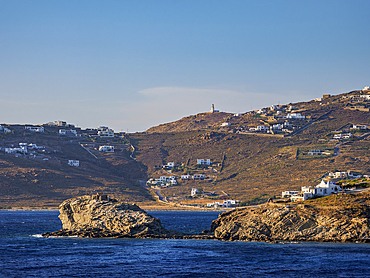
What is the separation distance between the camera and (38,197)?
513 feet

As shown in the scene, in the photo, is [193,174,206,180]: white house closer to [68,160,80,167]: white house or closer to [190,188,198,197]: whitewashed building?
[190,188,198,197]: whitewashed building

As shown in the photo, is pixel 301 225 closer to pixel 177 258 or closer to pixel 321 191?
pixel 321 191

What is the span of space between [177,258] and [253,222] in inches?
738

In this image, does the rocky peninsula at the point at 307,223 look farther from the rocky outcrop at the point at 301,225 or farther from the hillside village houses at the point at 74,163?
the hillside village houses at the point at 74,163

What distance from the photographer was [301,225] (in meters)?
67.8

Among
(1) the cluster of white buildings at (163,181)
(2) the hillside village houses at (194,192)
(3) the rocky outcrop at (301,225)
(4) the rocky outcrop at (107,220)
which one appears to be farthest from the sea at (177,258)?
Result: (1) the cluster of white buildings at (163,181)

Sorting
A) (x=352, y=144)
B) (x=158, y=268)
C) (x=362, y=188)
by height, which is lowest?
(x=158, y=268)

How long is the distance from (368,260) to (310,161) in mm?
128321

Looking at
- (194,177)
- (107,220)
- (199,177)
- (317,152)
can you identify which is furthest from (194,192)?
(107,220)

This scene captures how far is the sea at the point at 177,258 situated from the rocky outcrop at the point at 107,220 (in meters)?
2.86

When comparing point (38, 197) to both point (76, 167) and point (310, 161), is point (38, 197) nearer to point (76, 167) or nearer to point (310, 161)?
point (76, 167)

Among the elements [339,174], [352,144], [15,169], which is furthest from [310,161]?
[15,169]

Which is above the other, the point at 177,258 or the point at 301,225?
the point at 301,225

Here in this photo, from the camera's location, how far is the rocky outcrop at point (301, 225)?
65.6 m
